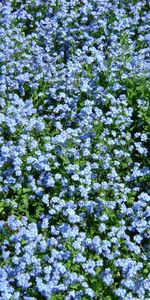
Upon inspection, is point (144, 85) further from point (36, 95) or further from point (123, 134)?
point (36, 95)

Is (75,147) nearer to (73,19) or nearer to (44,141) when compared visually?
(44,141)

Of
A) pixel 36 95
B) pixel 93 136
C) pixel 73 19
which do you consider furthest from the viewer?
pixel 73 19

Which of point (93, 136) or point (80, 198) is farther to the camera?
point (93, 136)

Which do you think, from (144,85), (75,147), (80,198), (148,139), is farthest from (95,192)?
(144,85)

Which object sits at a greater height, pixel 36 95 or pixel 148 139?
pixel 36 95

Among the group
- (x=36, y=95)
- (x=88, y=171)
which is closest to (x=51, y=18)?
(x=36, y=95)

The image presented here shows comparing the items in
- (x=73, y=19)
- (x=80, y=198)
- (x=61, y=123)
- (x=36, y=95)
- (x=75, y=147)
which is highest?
(x=73, y=19)

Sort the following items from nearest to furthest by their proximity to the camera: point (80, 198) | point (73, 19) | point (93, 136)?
point (80, 198) < point (93, 136) < point (73, 19)
